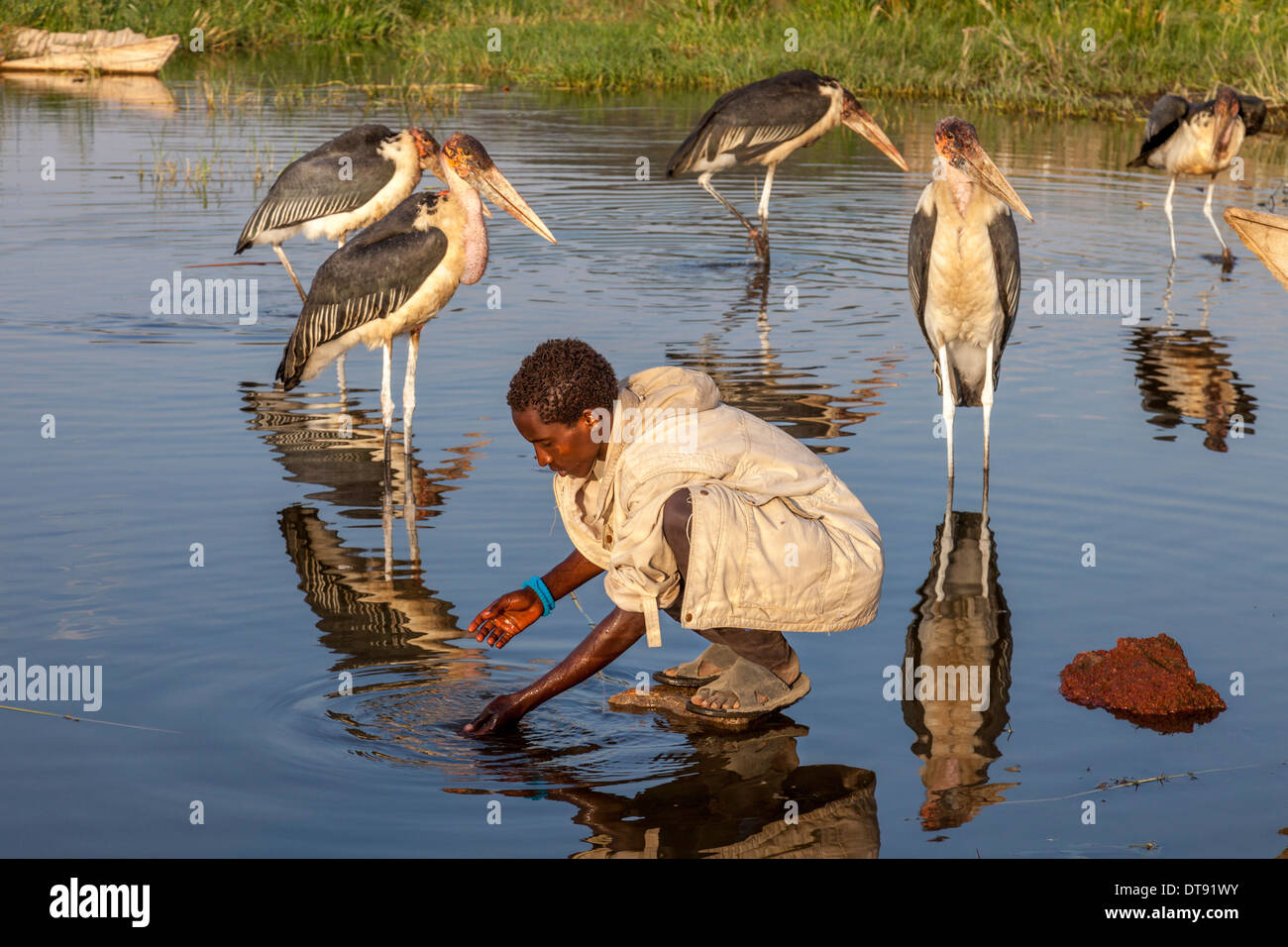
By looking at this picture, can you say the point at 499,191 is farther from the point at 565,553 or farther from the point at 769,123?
the point at 769,123

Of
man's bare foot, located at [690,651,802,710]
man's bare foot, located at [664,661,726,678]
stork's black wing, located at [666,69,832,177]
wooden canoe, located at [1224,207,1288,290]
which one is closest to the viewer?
wooden canoe, located at [1224,207,1288,290]

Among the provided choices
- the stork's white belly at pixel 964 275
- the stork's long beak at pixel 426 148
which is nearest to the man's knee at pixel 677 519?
the stork's white belly at pixel 964 275

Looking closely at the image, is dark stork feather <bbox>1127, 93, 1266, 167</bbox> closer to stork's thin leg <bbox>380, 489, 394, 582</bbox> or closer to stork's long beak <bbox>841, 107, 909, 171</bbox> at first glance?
stork's long beak <bbox>841, 107, 909, 171</bbox>

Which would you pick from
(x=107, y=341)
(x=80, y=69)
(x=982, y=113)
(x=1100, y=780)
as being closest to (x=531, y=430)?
(x=1100, y=780)

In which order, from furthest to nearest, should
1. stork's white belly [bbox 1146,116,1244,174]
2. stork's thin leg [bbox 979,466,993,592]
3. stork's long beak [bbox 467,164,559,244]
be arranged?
stork's white belly [bbox 1146,116,1244,174], stork's long beak [bbox 467,164,559,244], stork's thin leg [bbox 979,466,993,592]

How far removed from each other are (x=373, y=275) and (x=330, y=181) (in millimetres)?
2576

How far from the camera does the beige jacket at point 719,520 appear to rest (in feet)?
13.8

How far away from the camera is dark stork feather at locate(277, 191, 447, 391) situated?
25.0 ft

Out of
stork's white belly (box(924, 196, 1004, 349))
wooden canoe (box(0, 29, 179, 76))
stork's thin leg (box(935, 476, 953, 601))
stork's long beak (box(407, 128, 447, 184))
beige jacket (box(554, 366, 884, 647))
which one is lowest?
stork's thin leg (box(935, 476, 953, 601))

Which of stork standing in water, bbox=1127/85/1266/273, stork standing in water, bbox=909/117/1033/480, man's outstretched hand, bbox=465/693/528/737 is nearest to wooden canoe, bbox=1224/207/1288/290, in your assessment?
man's outstretched hand, bbox=465/693/528/737

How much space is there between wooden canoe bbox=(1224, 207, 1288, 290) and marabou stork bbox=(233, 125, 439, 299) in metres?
6.27

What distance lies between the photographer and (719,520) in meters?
4.18

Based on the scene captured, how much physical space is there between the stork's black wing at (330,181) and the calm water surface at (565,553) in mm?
651
